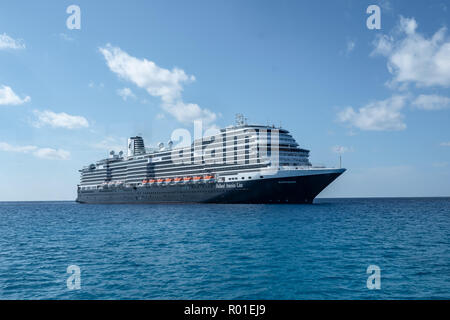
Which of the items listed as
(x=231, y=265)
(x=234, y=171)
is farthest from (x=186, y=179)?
(x=231, y=265)

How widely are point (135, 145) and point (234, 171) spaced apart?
60752mm

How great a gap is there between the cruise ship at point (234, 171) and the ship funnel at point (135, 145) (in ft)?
50.9

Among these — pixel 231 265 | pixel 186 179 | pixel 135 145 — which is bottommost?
pixel 231 265

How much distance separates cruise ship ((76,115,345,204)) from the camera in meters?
64.6

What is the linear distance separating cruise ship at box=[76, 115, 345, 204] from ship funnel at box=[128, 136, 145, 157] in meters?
15.5

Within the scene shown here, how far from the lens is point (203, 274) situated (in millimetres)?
17219

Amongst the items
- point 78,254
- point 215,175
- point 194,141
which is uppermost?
point 194,141

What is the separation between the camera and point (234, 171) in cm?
7106

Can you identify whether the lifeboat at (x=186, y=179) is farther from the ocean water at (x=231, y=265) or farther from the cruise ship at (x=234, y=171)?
the ocean water at (x=231, y=265)

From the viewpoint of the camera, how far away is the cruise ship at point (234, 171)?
64562 millimetres

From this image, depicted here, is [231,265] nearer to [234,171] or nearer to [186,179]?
[234,171]
